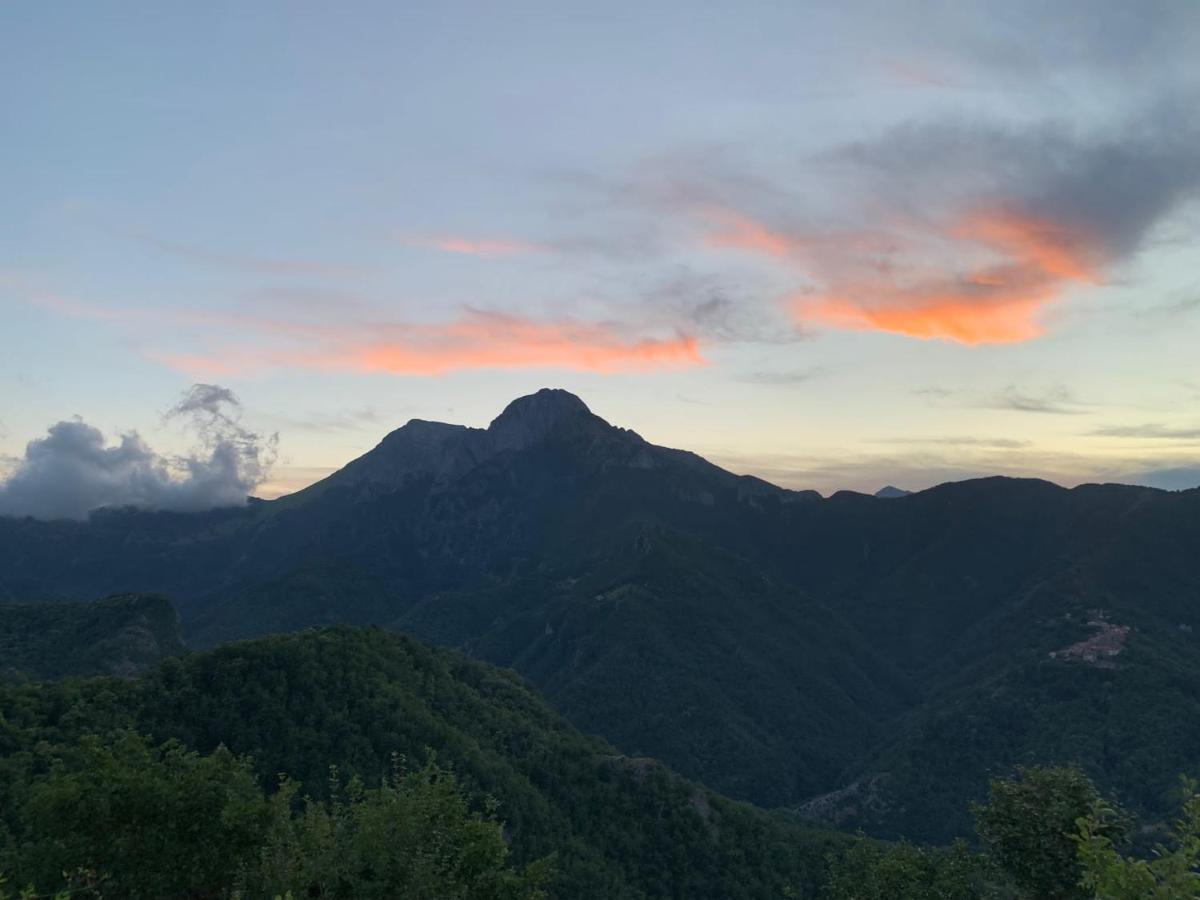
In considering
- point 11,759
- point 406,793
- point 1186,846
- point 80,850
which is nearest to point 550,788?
point 11,759

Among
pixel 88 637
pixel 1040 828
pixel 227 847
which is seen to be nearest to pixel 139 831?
pixel 227 847

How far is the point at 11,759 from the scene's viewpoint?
6800cm

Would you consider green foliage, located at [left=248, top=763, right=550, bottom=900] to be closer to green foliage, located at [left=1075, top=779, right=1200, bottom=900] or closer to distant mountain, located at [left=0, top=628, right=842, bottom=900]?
green foliage, located at [left=1075, top=779, right=1200, bottom=900]

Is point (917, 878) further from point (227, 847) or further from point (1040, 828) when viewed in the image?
point (227, 847)

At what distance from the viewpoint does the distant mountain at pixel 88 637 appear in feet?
497

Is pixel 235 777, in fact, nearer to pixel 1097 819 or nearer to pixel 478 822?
pixel 478 822

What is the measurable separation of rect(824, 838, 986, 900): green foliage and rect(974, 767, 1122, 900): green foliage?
10.5 feet

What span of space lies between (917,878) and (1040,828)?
1027 cm

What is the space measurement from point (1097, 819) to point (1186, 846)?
872 inches

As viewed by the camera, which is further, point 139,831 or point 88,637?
point 88,637

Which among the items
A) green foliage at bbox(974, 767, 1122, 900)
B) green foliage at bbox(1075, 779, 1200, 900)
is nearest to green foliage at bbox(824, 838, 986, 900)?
green foliage at bbox(974, 767, 1122, 900)

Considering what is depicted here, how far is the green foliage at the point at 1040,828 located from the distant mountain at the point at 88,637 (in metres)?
165

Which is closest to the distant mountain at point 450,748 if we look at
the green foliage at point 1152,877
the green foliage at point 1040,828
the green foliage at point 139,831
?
the green foliage at point 139,831

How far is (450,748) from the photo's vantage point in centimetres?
10350
